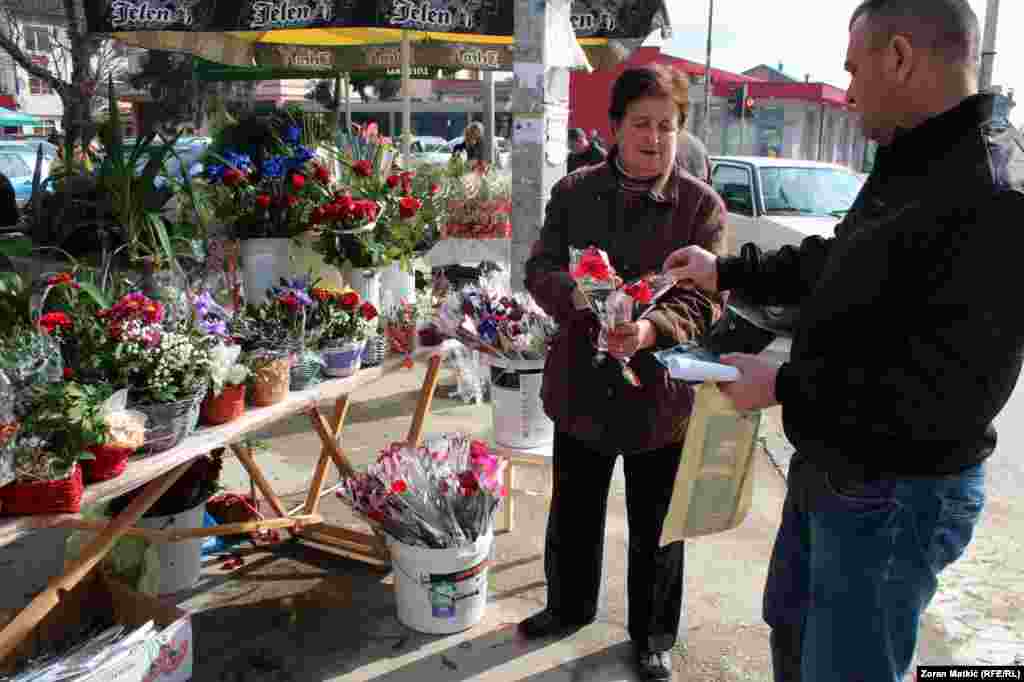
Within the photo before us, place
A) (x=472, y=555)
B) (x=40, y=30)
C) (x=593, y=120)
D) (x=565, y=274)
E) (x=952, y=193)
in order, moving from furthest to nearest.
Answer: (x=40, y=30)
(x=593, y=120)
(x=472, y=555)
(x=565, y=274)
(x=952, y=193)

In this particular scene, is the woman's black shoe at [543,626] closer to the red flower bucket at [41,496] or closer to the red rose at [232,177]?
the red flower bucket at [41,496]

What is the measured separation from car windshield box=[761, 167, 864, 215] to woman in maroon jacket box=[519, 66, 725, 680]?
6225 millimetres

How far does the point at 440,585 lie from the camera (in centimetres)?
278

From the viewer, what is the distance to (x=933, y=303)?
1377mm

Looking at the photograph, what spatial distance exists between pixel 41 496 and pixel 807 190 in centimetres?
796

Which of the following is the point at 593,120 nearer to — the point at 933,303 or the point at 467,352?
the point at 467,352

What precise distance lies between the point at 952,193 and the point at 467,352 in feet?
8.57

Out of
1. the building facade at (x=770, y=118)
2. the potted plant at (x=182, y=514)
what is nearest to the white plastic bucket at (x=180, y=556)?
the potted plant at (x=182, y=514)

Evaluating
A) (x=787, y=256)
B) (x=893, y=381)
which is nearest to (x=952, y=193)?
(x=893, y=381)

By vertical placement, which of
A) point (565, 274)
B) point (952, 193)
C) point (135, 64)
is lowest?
point (565, 274)

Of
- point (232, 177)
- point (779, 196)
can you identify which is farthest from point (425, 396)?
point (779, 196)

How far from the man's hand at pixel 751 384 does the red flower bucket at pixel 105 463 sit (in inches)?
55.6

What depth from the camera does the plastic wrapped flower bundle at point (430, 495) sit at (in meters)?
2.74

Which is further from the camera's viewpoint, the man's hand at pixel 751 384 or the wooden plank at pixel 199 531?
the wooden plank at pixel 199 531
